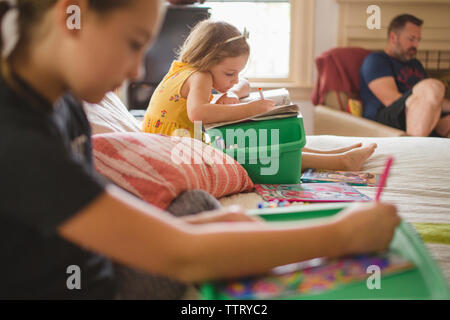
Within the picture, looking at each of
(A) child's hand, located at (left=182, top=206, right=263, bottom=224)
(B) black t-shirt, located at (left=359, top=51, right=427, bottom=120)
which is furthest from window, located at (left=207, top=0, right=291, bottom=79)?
(A) child's hand, located at (left=182, top=206, right=263, bottom=224)

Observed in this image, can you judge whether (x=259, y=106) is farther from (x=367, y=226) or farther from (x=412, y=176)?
(x=367, y=226)

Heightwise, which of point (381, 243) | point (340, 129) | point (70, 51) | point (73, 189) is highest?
point (70, 51)

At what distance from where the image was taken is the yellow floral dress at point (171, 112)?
64.2 inches

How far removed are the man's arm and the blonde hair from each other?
4.45 ft

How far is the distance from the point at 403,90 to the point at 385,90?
0.20 metres

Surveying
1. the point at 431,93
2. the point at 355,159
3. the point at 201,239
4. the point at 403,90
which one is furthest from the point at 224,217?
the point at 403,90

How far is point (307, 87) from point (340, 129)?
0.87m

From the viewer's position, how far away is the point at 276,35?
363 centimetres

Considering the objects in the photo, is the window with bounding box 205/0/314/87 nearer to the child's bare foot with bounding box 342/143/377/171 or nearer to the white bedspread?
the white bedspread

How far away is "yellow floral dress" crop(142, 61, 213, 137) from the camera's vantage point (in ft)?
5.35

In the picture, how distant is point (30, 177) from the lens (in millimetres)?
440

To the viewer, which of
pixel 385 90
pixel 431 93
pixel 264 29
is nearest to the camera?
pixel 431 93
